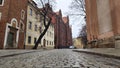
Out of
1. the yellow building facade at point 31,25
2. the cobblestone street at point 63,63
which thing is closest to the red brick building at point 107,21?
the cobblestone street at point 63,63

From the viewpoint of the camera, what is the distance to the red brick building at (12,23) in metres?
20.1

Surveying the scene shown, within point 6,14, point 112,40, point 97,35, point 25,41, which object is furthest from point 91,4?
point 25,41

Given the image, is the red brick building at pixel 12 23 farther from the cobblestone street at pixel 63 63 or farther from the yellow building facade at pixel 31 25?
the cobblestone street at pixel 63 63

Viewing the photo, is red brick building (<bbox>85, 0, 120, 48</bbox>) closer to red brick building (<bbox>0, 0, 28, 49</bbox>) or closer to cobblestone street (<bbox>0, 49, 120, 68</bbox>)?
cobblestone street (<bbox>0, 49, 120, 68</bbox>)

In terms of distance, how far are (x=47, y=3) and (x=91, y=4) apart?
12447mm

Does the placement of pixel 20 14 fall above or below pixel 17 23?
above

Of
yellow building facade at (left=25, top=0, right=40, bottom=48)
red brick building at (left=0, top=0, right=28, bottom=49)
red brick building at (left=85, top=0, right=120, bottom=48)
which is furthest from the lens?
yellow building facade at (left=25, top=0, right=40, bottom=48)

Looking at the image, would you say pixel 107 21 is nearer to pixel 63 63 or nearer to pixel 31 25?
pixel 63 63

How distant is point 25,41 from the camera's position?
26.4m

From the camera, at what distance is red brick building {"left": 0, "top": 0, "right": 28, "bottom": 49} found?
65.8 feet

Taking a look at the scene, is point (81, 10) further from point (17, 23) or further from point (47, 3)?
point (17, 23)

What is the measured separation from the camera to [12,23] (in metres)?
21.7

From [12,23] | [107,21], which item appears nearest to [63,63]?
[107,21]

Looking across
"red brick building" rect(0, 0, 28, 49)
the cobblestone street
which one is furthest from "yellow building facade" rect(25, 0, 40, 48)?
the cobblestone street
